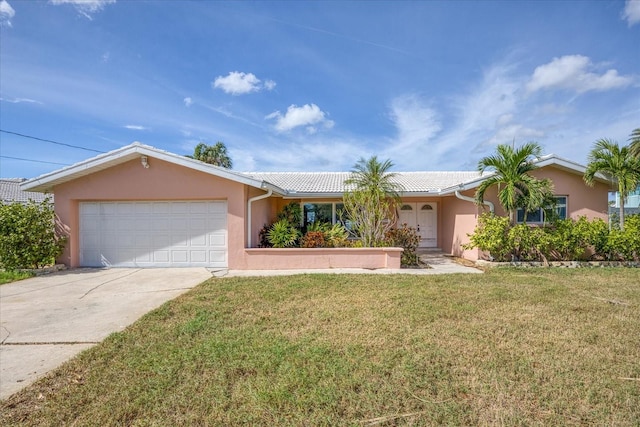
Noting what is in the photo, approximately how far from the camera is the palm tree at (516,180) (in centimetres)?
1110

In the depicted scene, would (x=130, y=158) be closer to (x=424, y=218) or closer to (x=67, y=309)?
(x=67, y=309)

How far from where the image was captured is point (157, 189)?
1105 centimetres

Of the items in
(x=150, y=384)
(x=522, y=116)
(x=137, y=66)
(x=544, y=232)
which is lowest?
(x=150, y=384)

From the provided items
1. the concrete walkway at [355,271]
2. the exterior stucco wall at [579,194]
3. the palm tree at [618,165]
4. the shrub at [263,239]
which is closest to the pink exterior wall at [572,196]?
the exterior stucco wall at [579,194]

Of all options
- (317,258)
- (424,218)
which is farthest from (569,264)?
(317,258)

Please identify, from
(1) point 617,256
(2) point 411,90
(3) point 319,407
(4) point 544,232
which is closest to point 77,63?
(2) point 411,90

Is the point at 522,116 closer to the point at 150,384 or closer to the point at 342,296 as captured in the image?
the point at 342,296

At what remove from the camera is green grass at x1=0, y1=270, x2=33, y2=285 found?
943cm

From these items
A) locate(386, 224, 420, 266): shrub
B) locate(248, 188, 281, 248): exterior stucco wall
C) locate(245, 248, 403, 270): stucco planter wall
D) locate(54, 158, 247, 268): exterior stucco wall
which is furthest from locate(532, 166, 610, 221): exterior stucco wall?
locate(54, 158, 247, 268): exterior stucco wall

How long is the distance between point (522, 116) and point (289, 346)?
19.3 m

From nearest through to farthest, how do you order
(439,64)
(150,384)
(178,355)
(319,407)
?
(319,407)
(150,384)
(178,355)
(439,64)

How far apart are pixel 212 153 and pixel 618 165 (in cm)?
2547

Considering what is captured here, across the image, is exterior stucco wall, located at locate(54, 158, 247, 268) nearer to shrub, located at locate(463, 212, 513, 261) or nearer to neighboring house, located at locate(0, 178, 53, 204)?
shrub, located at locate(463, 212, 513, 261)

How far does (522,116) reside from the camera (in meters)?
17.8
